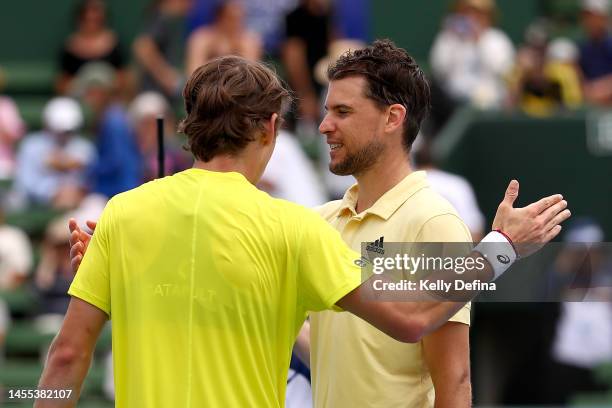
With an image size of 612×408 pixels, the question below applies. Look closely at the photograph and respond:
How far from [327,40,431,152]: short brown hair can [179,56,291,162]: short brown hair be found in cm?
55

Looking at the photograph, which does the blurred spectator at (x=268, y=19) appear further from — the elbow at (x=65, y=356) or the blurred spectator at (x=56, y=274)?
the elbow at (x=65, y=356)

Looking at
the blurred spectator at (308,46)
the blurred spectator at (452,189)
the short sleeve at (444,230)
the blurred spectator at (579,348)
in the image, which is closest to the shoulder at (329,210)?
the short sleeve at (444,230)

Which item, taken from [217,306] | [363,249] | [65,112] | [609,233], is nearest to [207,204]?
[217,306]

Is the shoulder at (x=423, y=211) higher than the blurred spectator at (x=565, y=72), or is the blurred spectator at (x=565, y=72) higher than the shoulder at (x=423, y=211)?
the blurred spectator at (x=565, y=72)

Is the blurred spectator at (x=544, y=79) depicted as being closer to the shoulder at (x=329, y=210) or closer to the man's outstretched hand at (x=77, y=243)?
the shoulder at (x=329, y=210)

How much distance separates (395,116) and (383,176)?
0.64ft

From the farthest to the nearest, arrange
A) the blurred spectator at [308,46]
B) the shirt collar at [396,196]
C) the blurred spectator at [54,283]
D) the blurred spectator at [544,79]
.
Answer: the blurred spectator at [544,79]
the blurred spectator at [308,46]
the blurred spectator at [54,283]
the shirt collar at [396,196]

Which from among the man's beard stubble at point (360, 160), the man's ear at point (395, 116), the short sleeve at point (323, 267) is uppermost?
the man's ear at point (395, 116)

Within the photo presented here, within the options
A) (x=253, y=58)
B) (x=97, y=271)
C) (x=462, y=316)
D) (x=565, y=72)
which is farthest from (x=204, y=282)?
(x=565, y=72)

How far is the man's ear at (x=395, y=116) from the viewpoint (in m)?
4.16

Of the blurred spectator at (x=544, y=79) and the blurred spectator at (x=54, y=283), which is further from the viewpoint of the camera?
the blurred spectator at (x=544, y=79)

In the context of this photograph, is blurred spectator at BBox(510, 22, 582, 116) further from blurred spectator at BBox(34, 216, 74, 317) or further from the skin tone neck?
A: the skin tone neck

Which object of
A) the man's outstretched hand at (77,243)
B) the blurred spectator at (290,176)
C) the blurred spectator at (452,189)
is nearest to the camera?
the man's outstretched hand at (77,243)

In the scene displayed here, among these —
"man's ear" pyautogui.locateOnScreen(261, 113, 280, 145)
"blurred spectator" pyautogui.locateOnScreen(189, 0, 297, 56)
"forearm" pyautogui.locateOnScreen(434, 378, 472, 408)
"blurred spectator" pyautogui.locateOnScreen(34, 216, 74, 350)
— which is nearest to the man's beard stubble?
"man's ear" pyautogui.locateOnScreen(261, 113, 280, 145)
